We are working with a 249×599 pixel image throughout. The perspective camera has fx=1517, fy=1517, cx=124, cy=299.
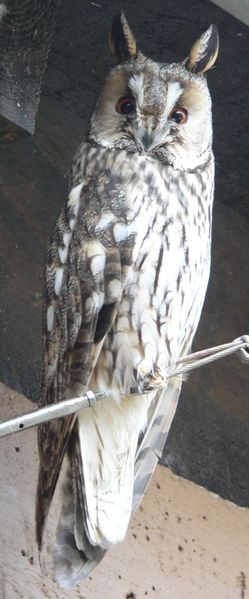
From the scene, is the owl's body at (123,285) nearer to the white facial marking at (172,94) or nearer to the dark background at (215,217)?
the white facial marking at (172,94)

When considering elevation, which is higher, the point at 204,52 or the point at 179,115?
the point at 204,52

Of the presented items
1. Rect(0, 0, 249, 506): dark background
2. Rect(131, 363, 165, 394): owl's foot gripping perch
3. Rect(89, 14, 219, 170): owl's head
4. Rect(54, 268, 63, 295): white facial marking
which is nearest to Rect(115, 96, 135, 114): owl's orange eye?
Rect(89, 14, 219, 170): owl's head

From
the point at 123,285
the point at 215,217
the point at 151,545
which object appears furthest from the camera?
the point at 215,217

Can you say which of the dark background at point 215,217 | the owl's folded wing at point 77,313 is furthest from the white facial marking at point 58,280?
the dark background at point 215,217

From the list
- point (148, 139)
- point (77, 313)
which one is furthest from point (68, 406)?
point (148, 139)

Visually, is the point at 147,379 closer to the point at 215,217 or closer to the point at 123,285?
the point at 123,285

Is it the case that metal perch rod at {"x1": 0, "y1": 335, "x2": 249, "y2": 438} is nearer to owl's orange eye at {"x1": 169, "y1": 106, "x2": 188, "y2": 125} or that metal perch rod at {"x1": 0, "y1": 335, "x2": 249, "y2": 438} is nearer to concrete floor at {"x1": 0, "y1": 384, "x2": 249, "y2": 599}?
owl's orange eye at {"x1": 169, "y1": 106, "x2": 188, "y2": 125}

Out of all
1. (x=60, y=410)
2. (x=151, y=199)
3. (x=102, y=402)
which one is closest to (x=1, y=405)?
(x=102, y=402)
